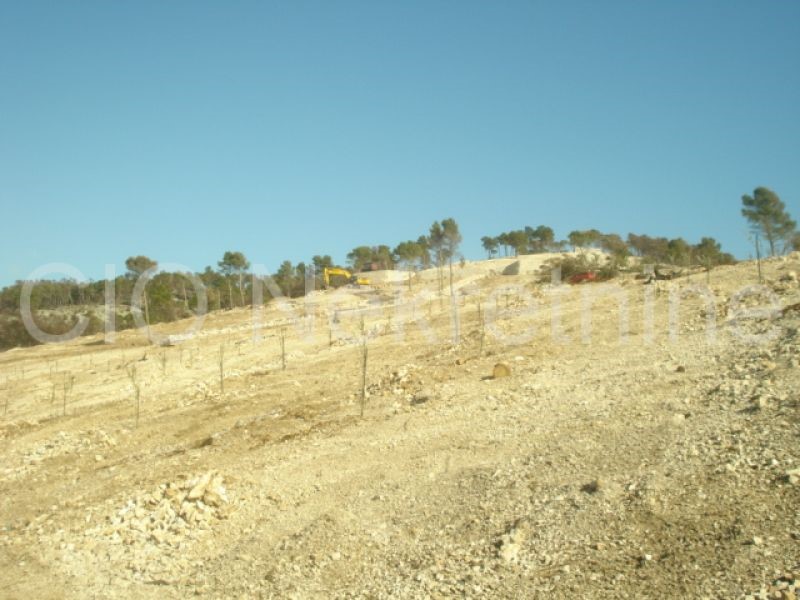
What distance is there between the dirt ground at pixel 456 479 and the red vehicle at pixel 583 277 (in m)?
12.9

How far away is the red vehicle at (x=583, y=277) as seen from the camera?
1035 inches

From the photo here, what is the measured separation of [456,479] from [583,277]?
853 inches

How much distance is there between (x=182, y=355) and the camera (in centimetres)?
2116

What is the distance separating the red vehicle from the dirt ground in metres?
12.9

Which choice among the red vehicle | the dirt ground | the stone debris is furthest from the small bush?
the stone debris

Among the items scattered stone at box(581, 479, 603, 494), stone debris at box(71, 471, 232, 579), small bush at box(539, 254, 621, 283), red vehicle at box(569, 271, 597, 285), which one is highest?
small bush at box(539, 254, 621, 283)

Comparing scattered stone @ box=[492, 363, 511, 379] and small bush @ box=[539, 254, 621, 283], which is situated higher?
small bush @ box=[539, 254, 621, 283]

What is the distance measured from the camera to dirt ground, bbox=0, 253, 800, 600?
4.84 meters

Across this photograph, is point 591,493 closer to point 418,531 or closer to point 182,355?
point 418,531

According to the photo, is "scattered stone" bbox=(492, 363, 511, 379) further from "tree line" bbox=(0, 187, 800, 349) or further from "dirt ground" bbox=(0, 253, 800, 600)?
"tree line" bbox=(0, 187, 800, 349)

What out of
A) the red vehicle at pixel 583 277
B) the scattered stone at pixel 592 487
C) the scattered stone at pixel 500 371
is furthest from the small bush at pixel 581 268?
the scattered stone at pixel 592 487

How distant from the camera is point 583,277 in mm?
26781

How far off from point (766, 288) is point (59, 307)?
57.2m

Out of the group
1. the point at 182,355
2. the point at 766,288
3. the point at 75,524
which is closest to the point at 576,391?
the point at 75,524
